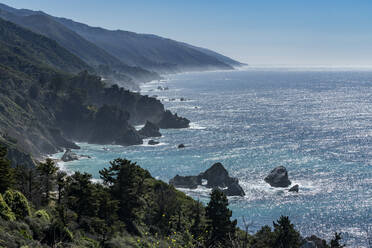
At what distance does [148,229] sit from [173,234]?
343 cm

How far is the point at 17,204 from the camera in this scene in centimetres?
3381

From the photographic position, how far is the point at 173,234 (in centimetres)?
5269

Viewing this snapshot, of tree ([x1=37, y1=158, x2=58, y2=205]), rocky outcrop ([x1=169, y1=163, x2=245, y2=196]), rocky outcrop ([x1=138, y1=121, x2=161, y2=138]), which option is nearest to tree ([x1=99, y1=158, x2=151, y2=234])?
tree ([x1=37, y1=158, x2=58, y2=205])

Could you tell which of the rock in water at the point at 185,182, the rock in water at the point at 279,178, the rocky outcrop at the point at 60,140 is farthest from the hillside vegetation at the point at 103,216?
the rocky outcrop at the point at 60,140

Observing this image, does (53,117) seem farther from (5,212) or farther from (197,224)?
(5,212)

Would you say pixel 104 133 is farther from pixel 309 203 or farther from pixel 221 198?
pixel 221 198

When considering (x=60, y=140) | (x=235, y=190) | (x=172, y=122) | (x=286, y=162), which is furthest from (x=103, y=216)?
(x=172, y=122)

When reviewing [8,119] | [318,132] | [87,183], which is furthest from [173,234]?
[318,132]

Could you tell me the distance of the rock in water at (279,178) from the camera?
103 metres

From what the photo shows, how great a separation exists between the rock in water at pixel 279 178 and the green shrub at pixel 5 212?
8161 cm

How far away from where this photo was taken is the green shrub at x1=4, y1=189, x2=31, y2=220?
3316cm

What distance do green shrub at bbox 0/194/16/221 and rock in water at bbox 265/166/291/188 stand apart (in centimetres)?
8161

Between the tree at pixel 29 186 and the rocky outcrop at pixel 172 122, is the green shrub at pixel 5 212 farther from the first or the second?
the rocky outcrop at pixel 172 122

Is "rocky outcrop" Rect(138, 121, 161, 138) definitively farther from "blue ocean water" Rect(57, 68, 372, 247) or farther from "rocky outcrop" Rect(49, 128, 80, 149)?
"rocky outcrop" Rect(49, 128, 80, 149)
